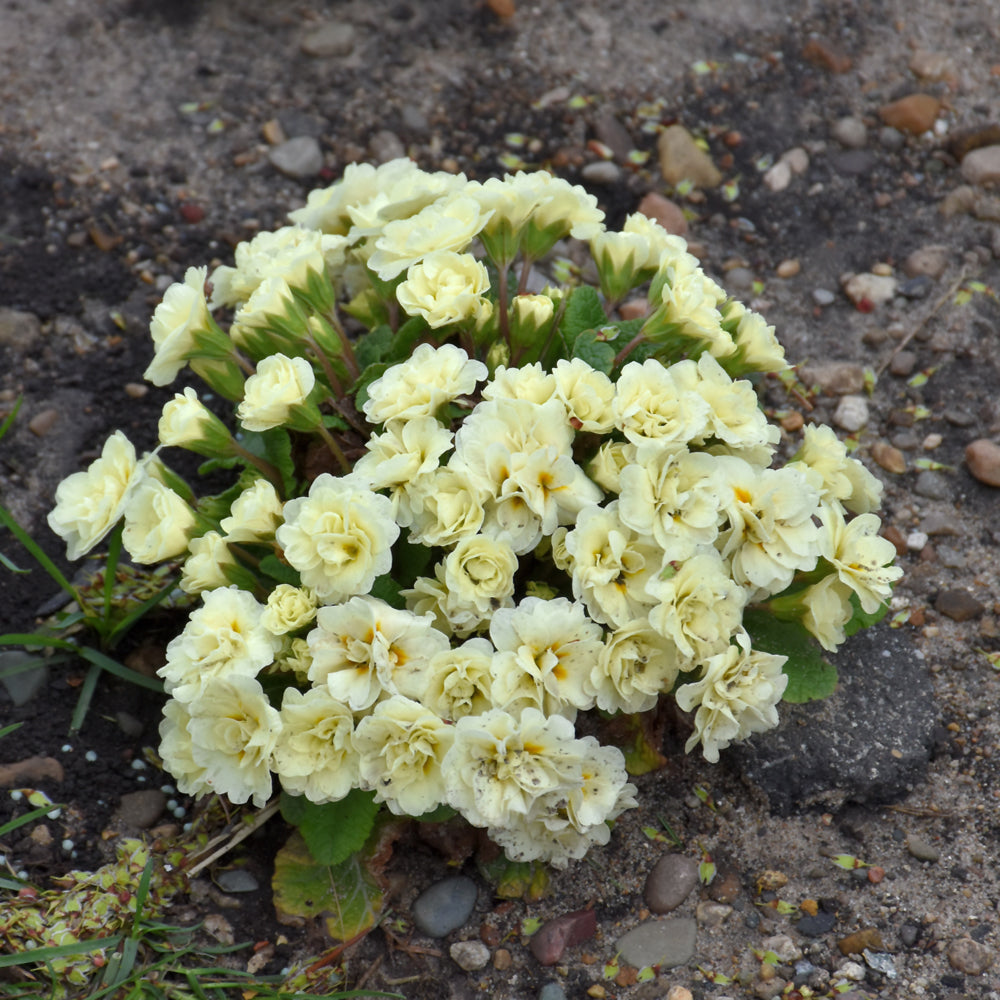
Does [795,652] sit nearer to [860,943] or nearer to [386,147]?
[860,943]

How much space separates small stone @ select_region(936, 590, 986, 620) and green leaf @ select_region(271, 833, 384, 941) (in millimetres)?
1666

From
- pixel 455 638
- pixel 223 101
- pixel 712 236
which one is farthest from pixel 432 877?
pixel 223 101

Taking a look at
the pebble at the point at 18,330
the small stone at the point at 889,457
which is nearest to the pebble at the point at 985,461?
the small stone at the point at 889,457

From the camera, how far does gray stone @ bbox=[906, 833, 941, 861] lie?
252cm

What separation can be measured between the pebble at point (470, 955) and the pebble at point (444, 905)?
0.05 meters

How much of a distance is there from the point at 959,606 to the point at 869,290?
1253 mm

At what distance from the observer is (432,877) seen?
98.7 inches

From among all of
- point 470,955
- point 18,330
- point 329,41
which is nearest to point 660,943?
point 470,955

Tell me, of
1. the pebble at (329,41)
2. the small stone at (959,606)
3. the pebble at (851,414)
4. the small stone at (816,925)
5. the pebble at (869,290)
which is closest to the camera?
the small stone at (816,925)

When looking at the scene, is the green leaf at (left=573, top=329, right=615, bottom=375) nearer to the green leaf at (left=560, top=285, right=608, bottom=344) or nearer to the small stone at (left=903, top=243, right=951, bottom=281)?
the green leaf at (left=560, top=285, right=608, bottom=344)

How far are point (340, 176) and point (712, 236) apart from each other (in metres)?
1.36

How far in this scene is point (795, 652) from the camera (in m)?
2.49

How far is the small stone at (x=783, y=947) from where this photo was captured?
2.37 metres

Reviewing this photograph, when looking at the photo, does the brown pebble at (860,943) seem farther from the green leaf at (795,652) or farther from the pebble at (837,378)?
the pebble at (837,378)
